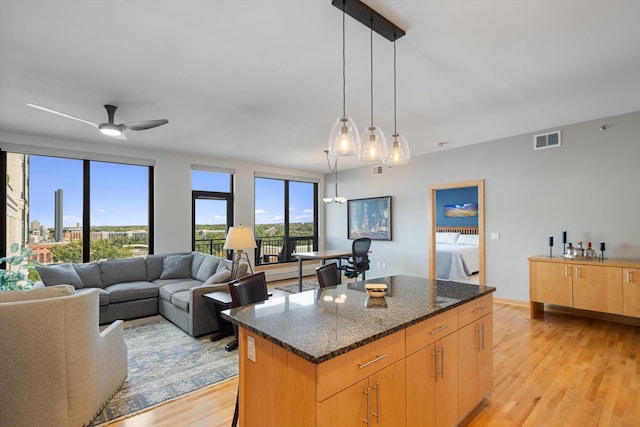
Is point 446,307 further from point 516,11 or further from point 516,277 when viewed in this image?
point 516,277

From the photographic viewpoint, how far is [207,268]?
4.62 meters

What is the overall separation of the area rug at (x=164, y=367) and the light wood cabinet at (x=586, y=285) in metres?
4.04

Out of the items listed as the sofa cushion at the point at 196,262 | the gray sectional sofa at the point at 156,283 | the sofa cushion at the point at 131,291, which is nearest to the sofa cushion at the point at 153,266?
the gray sectional sofa at the point at 156,283

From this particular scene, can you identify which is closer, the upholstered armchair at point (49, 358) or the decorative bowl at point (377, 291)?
the upholstered armchair at point (49, 358)

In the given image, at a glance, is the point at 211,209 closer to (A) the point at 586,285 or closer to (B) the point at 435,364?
(B) the point at 435,364

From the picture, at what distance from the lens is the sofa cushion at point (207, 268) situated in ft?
14.8

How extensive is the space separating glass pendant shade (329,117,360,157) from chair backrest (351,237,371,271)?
3786mm

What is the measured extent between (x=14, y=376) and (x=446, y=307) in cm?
252

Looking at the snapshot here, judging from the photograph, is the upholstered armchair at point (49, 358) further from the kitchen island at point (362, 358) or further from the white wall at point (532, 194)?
the white wall at point (532, 194)

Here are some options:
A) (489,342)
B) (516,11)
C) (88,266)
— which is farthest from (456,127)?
(88,266)

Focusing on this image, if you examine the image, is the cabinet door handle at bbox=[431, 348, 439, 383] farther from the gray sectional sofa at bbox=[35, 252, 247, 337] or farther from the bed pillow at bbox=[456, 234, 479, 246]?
the bed pillow at bbox=[456, 234, 479, 246]

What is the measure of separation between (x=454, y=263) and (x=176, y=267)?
5227mm

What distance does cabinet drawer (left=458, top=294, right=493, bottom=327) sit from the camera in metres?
2.03

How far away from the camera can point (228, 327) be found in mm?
3816
